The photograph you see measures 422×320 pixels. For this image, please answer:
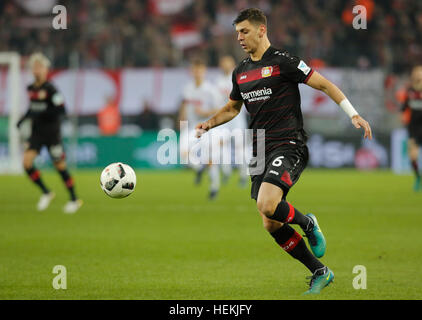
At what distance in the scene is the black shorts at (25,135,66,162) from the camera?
39.0 feet

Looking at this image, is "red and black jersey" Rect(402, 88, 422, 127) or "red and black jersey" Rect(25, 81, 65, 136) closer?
"red and black jersey" Rect(25, 81, 65, 136)

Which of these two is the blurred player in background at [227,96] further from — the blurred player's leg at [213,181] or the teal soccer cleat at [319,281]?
the teal soccer cleat at [319,281]

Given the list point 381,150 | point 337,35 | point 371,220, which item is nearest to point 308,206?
point 371,220

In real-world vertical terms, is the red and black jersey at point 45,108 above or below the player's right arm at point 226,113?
above

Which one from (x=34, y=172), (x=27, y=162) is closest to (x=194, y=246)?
(x=27, y=162)

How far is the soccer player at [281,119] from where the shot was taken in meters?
5.90


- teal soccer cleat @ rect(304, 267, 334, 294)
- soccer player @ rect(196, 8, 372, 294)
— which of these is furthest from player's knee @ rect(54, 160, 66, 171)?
teal soccer cleat @ rect(304, 267, 334, 294)

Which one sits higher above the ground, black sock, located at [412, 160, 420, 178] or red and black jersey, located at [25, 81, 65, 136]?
red and black jersey, located at [25, 81, 65, 136]

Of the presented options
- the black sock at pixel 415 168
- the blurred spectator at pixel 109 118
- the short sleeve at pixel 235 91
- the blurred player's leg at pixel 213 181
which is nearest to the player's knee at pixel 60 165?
the blurred player's leg at pixel 213 181

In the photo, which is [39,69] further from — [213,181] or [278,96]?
[278,96]

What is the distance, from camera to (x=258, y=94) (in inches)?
245

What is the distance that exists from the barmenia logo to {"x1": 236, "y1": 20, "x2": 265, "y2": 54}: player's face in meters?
0.39
